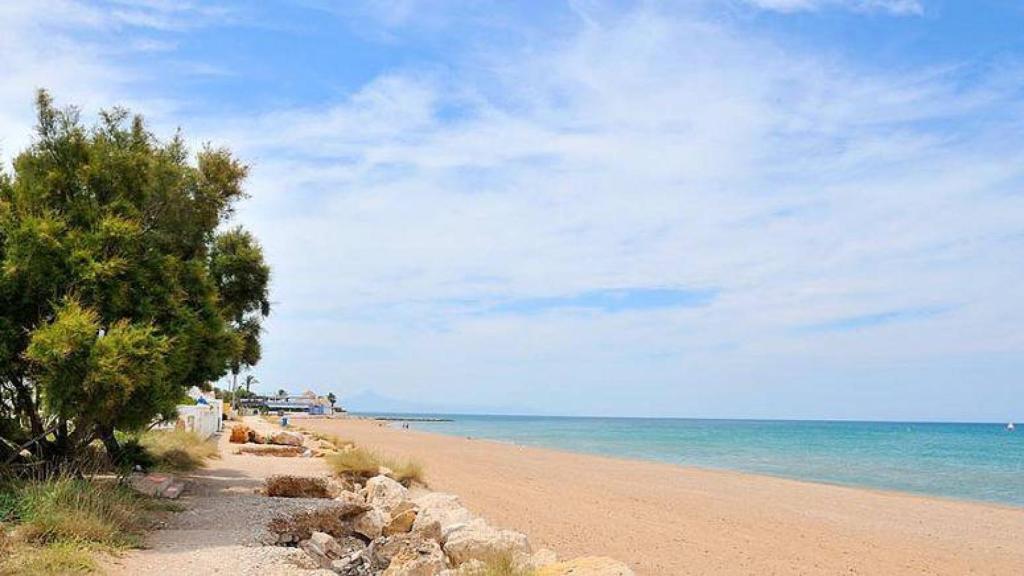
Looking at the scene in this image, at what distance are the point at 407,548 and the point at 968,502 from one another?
2197 cm

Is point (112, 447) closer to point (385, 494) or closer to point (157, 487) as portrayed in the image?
point (157, 487)

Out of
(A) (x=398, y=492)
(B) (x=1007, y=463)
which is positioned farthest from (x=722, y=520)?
(B) (x=1007, y=463)

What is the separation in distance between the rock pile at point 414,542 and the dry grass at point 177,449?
26.0 ft

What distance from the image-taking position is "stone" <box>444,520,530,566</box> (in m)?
9.80

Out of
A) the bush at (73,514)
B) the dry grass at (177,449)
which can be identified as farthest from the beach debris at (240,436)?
the bush at (73,514)

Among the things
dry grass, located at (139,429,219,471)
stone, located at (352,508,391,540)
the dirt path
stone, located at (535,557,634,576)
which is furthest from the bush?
dry grass, located at (139,429,219,471)

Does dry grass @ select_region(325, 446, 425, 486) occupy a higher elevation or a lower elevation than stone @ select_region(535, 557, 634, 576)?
higher

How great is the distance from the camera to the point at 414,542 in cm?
1054

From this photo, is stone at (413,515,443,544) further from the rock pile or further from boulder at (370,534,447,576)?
boulder at (370,534,447,576)

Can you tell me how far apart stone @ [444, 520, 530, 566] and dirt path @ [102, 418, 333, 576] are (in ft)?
5.43

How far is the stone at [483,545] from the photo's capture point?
32.2 ft

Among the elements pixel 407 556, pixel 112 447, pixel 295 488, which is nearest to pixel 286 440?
pixel 112 447

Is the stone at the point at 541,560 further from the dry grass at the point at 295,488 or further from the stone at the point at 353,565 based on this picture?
the dry grass at the point at 295,488

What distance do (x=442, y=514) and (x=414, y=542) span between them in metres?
1.47
